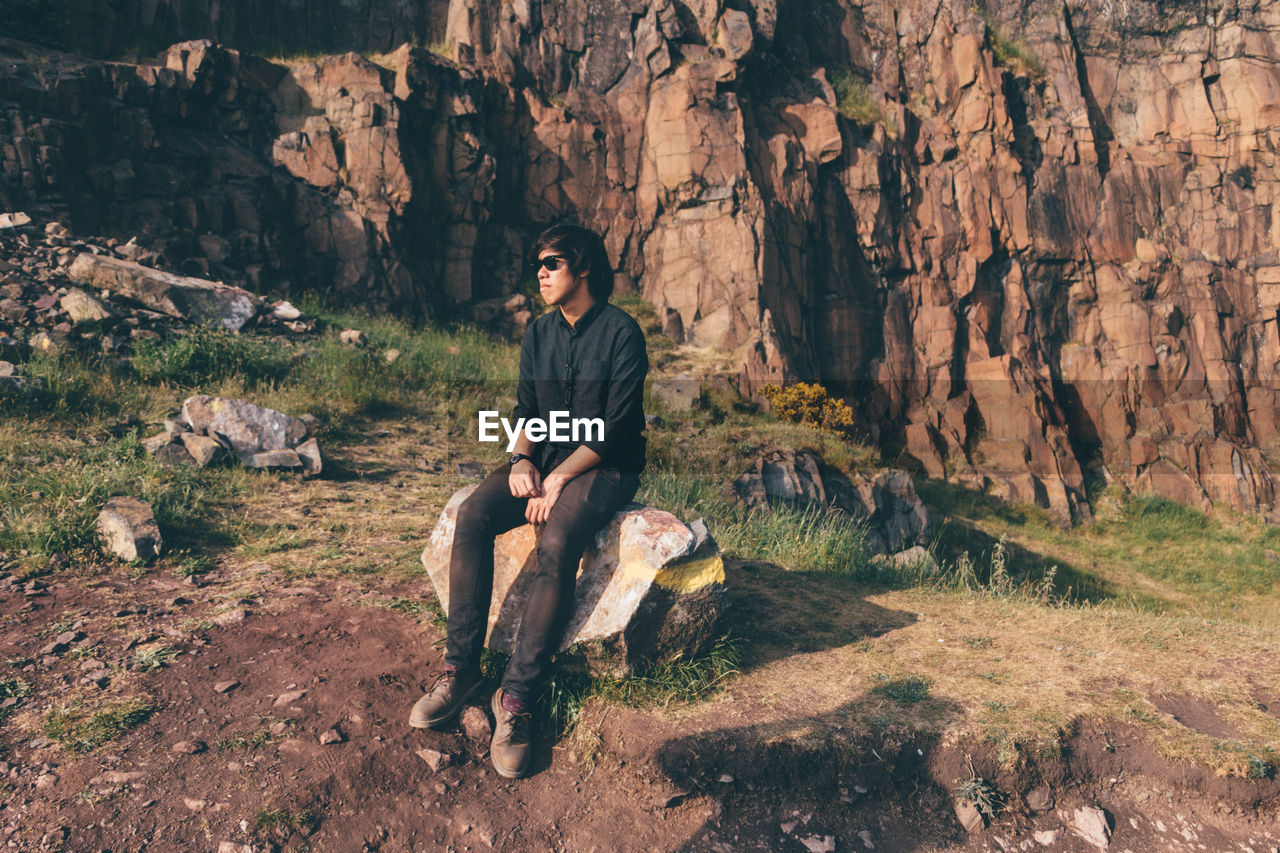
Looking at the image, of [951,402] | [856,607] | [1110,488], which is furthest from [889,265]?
[856,607]

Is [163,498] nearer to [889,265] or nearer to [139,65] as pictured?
[139,65]

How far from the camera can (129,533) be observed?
457cm

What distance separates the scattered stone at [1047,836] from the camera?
2.93 metres

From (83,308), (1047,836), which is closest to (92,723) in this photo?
(1047,836)

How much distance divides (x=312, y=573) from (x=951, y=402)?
19.4m

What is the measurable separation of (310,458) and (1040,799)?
6264 mm

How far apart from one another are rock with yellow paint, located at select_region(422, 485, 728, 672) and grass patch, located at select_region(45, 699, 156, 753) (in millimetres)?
1271

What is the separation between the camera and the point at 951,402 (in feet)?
67.8

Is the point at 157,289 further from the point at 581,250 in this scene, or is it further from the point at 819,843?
the point at 819,843

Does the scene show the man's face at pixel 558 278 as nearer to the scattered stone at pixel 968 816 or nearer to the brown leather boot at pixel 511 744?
the brown leather boot at pixel 511 744

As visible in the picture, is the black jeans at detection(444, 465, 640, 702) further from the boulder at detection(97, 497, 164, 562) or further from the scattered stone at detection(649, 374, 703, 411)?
the scattered stone at detection(649, 374, 703, 411)

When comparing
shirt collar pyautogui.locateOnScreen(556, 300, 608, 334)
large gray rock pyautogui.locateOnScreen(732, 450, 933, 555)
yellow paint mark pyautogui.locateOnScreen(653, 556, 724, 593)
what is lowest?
large gray rock pyautogui.locateOnScreen(732, 450, 933, 555)

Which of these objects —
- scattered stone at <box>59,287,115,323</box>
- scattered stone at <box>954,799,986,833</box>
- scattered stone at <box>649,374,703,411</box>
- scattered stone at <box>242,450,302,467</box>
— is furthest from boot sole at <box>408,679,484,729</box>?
scattered stone at <box>649,374,703,411</box>

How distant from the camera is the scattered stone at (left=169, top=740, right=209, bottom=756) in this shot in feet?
9.18
